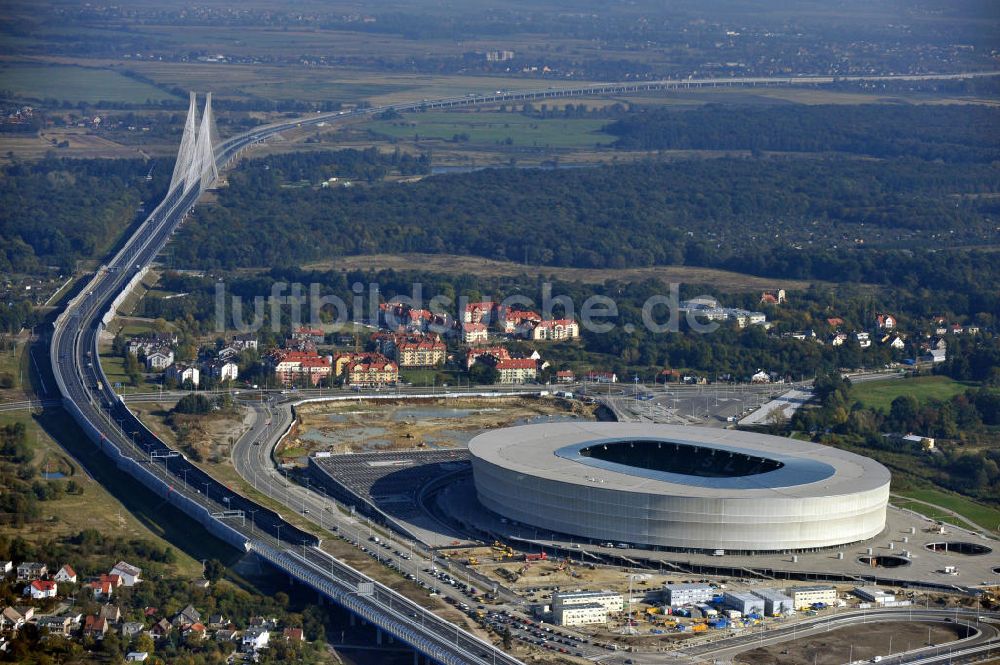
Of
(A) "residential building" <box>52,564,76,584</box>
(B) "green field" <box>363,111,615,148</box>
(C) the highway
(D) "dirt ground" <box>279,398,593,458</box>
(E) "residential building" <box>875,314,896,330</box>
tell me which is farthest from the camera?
(B) "green field" <box>363,111,615,148</box>

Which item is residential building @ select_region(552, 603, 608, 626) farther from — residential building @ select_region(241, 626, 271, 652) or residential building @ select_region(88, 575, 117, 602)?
residential building @ select_region(88, 575, 117, 602)

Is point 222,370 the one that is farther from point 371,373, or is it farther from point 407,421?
point 407,421

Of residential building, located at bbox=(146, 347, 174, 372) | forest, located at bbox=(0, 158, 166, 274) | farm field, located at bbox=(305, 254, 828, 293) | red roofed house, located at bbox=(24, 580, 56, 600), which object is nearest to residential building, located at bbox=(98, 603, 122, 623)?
red roofed house, located at bbox=(24, 580, 56, 600)

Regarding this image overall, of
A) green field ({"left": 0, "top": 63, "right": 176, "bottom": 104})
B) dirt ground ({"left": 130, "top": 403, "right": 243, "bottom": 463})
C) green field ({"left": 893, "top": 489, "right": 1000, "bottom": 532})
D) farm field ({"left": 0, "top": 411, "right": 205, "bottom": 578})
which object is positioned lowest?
dirt ground ({"left": 130, "top": 403, "right": 243, "bottom": 463})

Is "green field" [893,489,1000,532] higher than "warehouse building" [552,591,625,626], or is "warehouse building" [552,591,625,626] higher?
"warehouse building" [552,591,625,626]

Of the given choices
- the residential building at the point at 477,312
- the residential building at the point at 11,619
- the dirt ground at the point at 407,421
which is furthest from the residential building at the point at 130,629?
the residential building at the point at 477,312

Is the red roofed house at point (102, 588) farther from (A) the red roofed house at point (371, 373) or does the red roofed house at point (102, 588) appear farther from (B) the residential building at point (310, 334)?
(B) the residential building at point (310, 334)
